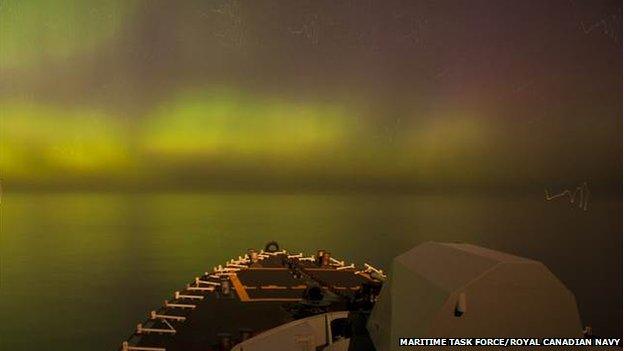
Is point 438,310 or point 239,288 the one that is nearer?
point 438,310

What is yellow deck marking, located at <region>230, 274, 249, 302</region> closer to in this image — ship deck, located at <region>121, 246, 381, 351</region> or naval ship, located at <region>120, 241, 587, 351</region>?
ship deck, located at <region>121, 246, 381, 351</region>

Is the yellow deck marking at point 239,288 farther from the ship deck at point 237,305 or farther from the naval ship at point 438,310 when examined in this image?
the naval ship at point 438,310

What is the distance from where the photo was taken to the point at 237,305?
27328 mm

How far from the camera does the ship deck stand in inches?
837

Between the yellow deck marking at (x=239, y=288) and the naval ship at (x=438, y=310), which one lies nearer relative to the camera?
the naval ship at (x=438, y=310)

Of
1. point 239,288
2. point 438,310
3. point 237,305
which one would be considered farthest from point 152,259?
point 438,310

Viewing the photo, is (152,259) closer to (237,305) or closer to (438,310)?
(237,305)

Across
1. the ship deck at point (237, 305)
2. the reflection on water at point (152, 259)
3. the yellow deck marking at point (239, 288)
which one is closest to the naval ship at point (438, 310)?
the ship deck at point (237, 305)

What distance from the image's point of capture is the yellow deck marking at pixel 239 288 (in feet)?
95.9

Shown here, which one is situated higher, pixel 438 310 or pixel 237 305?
pixel 438 310

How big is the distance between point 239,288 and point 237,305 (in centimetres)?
492

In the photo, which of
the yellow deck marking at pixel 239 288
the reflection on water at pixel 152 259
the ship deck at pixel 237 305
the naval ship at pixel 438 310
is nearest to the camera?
the naval ship at pixel 438 310

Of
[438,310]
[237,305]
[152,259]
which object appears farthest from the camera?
[152,259]

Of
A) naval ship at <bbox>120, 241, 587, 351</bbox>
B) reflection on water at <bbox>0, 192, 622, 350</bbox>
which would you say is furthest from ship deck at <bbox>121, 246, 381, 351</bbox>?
reflection on water at <bbox>0, 192, 622, 350</bbox>
